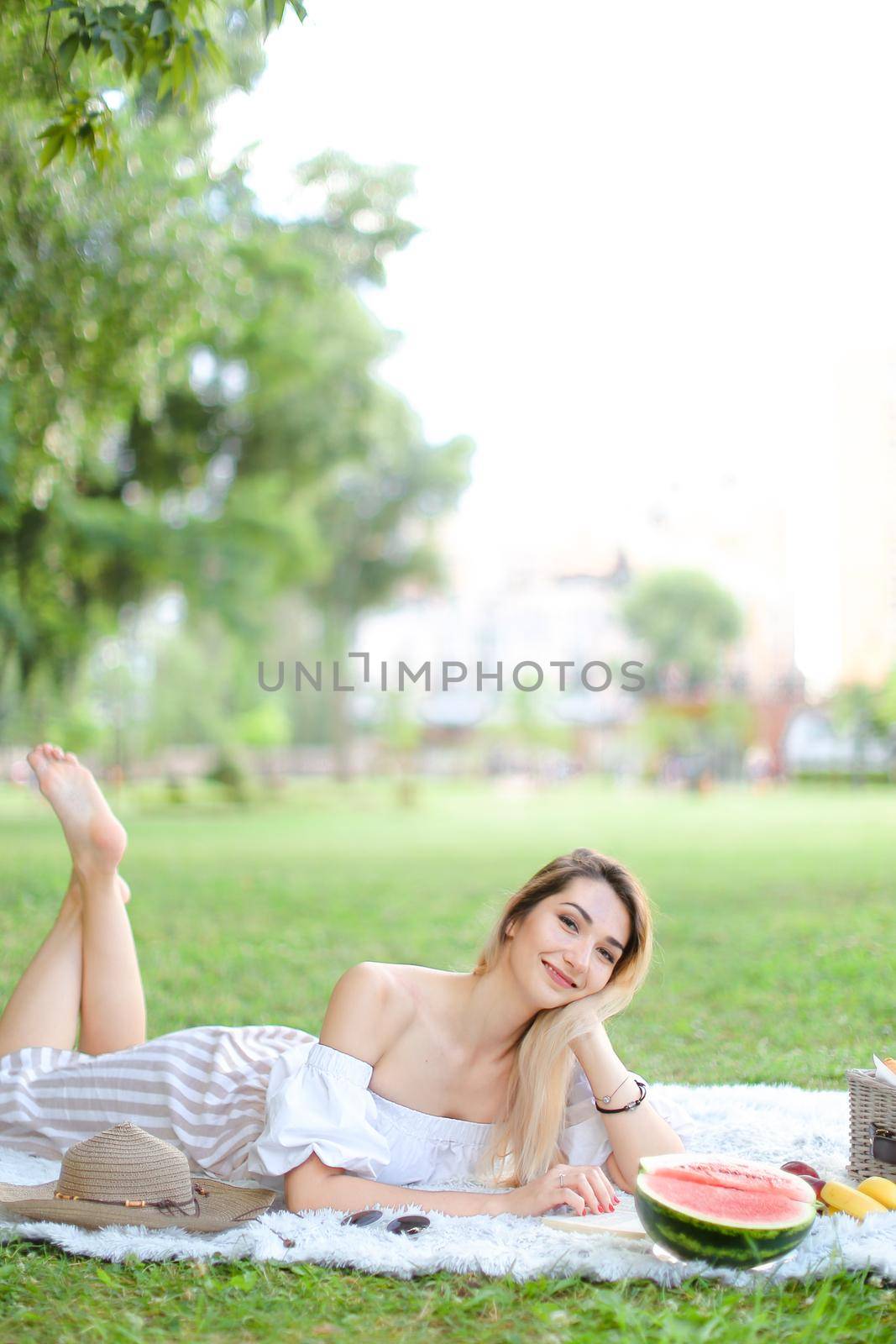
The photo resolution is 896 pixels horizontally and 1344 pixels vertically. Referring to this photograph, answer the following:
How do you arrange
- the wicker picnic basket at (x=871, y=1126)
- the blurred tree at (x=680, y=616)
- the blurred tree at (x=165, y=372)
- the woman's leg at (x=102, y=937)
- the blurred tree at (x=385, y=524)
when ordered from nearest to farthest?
1. the wicker picnic basket at (x=871, y=1126)
2. the woman's leg at (x=102, y=937)
3. the blurred tree at (x=165, y=372)
4. the blurred tree at (x=385, y=524)
5. the blurred tree at (x=680, y=616)

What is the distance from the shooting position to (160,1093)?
280 cm

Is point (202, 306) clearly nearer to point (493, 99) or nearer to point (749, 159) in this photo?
point (493, 99)

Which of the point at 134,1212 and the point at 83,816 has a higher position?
the point at 83,816

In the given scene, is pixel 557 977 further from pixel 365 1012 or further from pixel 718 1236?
pixel 718 1236

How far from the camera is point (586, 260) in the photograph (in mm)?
27906

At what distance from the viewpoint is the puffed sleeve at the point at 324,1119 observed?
2.41 m

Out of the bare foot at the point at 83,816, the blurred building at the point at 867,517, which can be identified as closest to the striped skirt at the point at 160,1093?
the bare foot at the point at 83,816

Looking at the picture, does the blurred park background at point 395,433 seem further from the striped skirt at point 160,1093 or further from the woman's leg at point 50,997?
the striped skirt at point 160,1093

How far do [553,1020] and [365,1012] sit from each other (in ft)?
1.26

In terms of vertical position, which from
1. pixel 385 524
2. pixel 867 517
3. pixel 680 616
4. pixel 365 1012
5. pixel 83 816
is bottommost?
pixel 365 1012

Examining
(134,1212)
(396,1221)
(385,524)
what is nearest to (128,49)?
(134,1212)

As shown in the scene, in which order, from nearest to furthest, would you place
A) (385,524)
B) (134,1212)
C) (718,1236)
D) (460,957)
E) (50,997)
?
(718,1236)
(134,1212)
(50,997)
(460,957)
(385,524)

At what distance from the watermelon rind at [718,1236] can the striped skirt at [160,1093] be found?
92cm

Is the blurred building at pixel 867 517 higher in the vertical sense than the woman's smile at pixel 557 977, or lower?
higher
